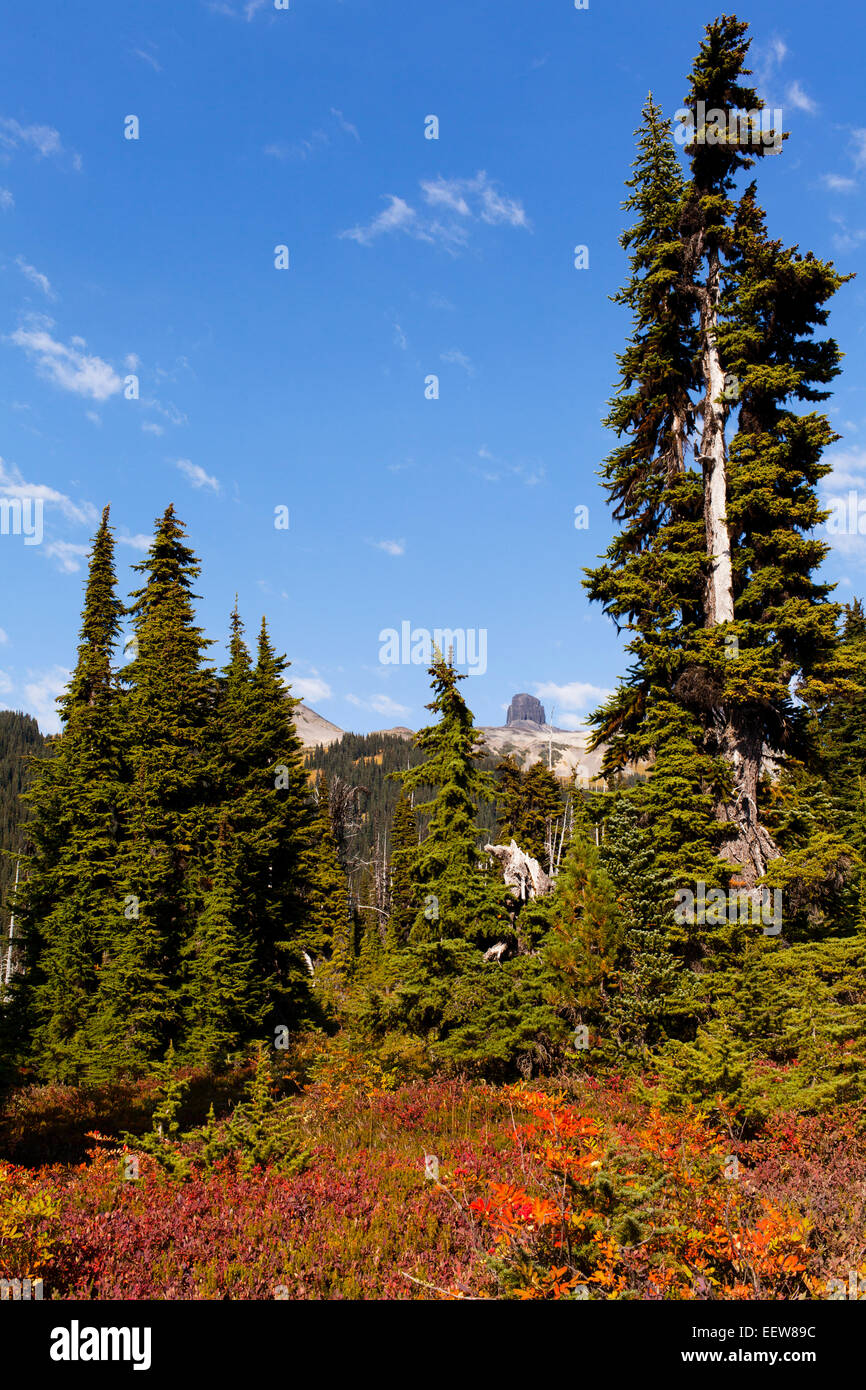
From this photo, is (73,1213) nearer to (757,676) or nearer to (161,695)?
(757,676)

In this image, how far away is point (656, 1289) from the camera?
446cm

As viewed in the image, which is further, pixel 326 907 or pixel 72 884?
pixel 326 907

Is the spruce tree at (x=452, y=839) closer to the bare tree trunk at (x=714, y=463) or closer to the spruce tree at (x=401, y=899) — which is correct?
the bare tree trunk at (x=714, y=463)

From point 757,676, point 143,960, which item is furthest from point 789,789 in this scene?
point 143,960

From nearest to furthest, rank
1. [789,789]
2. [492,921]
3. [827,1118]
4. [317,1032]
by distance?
[827,1118] → [492,921] → [789,789] → [317,1032]

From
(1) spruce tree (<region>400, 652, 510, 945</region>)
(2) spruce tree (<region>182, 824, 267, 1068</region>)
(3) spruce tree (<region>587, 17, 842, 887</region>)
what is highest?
(3) spruce tree (<region>587, 17, 842, 887</region>)

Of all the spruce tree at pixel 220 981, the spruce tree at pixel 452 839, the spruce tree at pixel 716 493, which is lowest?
the spruce tree at pixel 220 981

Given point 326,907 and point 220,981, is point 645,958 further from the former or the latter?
point 326,907

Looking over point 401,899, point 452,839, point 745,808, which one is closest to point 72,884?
point 452,839

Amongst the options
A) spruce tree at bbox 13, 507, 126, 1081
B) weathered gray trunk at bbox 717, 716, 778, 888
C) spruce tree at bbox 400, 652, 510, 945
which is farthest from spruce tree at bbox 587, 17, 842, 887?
spruce tree at bbox 13, 507, 126, 1081

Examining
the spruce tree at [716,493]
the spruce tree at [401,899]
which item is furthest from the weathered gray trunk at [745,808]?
the spruce tree at [401,899]

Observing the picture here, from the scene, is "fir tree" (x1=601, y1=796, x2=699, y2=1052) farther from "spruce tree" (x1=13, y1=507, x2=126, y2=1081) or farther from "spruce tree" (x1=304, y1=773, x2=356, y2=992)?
"spruce tree" (x1=13, y1=507, x2=126, y2=1081)

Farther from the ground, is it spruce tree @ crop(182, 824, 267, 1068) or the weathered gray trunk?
the weathered gray trunk

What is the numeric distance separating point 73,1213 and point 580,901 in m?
9.91
